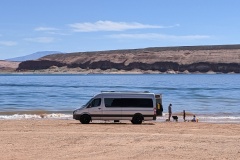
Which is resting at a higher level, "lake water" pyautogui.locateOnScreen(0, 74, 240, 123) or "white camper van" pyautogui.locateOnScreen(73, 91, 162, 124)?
"white camper van" pyautogui.locateOnScreen(73, 91, 162, 124)

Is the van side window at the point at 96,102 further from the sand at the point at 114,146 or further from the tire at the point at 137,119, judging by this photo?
the sand at the point at 114,146

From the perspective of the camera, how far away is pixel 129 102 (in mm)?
31828

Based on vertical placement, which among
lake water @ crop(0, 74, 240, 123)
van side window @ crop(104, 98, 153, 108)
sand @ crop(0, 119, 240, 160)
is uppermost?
van side window @ crop(104, 98, 153, 108)

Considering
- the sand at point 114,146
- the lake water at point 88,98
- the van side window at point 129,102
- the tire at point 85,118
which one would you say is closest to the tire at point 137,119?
the van side window at point 129,102

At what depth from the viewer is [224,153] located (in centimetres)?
1823

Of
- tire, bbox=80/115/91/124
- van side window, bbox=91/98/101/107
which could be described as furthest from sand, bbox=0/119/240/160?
van side window, bbox=91/98/101/107

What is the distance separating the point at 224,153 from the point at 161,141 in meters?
3.66

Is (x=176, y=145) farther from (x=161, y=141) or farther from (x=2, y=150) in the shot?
(x=2, y=150)

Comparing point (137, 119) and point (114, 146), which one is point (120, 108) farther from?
point (114, 146)

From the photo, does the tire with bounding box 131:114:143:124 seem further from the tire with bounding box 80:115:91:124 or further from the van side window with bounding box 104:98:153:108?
the tire with bounding box 80:115:91:124

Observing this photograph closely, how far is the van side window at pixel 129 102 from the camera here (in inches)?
1247

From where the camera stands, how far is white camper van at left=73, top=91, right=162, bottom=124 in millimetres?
31656

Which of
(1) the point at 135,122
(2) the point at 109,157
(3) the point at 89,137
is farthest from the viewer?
(1) the point at 135,122

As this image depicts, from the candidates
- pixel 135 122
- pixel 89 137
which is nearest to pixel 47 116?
pixel 135 122
